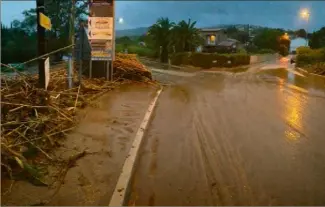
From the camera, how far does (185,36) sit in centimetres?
5481

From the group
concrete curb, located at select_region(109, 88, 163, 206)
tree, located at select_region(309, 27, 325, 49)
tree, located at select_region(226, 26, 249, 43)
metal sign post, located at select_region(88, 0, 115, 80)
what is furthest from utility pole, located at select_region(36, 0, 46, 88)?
tree, located at select_region(226, 26, 249, 43)

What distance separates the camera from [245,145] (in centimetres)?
793

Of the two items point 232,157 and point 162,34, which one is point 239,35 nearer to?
point 162,34

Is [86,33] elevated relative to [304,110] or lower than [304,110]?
elevated

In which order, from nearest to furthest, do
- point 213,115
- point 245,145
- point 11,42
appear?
1. point 245,145
2. point 213,115
3. point 11,42

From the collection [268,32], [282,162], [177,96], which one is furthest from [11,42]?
[268,32]

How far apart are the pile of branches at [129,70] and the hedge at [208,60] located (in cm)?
2850

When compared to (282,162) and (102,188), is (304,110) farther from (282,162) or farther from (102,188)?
(102,188)

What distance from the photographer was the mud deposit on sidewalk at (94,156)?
5051 mm

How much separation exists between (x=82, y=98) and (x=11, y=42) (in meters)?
45.9

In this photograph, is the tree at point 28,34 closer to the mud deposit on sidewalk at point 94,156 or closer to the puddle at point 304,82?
the puddle at point 304,82

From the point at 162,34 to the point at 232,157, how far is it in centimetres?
5130

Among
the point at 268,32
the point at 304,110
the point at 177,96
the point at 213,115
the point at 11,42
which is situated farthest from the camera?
the point at 268,32

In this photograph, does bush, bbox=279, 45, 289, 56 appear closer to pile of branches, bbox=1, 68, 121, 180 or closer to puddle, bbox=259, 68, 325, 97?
puddle, bbox=259, 68, 325, 97
